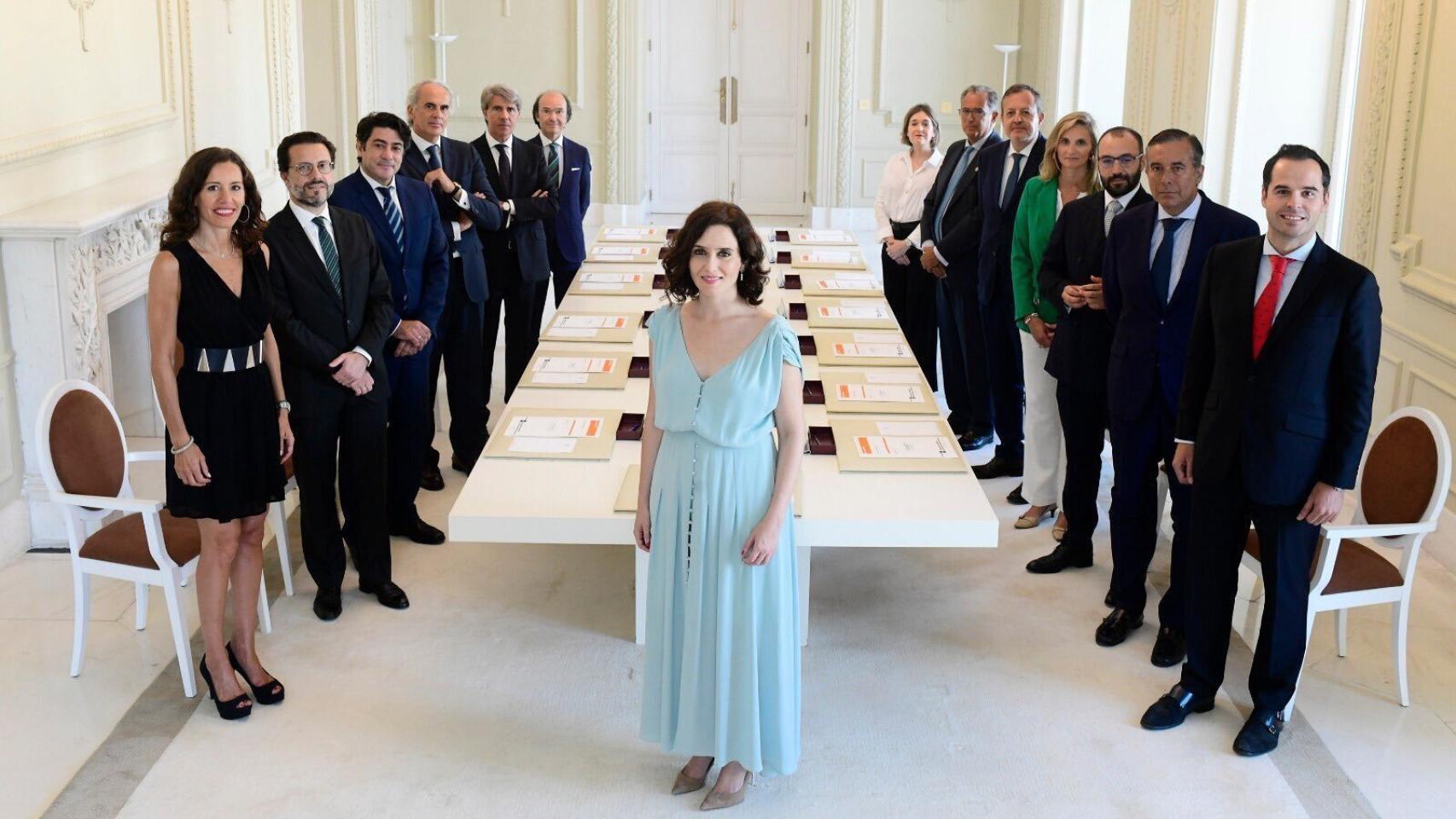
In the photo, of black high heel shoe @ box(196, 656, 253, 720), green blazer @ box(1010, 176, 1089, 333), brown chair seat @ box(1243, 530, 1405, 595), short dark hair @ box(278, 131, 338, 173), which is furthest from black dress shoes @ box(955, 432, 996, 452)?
black high heel shoe @ box(196, 656, 253, 720)

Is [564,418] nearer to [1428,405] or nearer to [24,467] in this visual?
[24,467]

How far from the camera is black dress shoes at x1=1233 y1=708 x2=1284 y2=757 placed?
3.77m

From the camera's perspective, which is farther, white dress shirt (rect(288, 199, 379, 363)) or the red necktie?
white dress shirt (rect(288, 199, 379, 363))

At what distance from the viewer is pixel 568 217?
6602mm

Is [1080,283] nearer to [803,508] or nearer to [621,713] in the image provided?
[803,508]

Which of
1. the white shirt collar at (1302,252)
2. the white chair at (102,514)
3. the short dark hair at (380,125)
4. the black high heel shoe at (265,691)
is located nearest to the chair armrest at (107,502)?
the white chair at (102,514)

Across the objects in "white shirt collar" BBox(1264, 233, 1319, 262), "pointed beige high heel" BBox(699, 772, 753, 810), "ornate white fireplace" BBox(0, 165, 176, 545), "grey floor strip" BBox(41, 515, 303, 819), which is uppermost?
"white shirt collar" BBox(1264, 233, 1319, 262)

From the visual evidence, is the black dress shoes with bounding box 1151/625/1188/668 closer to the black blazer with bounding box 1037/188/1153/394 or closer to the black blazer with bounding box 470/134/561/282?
the black blazer with bounding box 1037/188/1153/394

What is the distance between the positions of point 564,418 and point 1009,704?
161 cm

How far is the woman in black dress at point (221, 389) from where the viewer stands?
3654mm

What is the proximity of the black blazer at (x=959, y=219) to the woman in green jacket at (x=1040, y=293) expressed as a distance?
2.88ft

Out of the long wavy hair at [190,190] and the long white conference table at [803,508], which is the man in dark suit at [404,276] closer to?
the long wavy hair at [190,190]

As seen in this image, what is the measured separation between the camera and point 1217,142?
7.27m

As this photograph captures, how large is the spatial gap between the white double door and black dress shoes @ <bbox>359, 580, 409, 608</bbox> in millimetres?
9515
